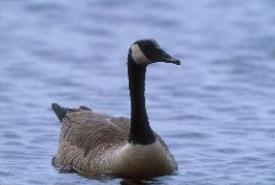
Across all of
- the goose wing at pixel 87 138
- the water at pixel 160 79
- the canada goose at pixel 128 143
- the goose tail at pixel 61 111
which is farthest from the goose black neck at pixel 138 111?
the goose tail at pixel 61 111

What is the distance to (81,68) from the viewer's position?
23.1 meters

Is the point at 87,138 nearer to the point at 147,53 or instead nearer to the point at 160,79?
the point at 147,53

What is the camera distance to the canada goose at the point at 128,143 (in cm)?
1511

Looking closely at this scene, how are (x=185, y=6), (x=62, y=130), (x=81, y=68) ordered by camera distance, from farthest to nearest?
(x=185, y=6), (x=81, y=68), (x=62, y=130)

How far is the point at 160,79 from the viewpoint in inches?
872

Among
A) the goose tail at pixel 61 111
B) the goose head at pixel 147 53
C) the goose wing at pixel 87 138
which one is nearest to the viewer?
the goose head at pixel 147 53

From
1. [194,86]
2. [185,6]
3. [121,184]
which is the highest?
[185,6]

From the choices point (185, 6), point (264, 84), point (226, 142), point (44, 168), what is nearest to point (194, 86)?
point (264, 84)

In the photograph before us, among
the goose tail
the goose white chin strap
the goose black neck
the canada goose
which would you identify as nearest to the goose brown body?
the canada goose

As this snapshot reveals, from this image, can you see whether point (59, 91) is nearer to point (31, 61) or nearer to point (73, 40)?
point (31, 61)

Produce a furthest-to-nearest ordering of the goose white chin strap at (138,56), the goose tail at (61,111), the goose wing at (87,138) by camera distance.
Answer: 1. the goose tail at (61,111)
2. the goose wing at (87,138)
3. the goose white chin strap at (138,56)

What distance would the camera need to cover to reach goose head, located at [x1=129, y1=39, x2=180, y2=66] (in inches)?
585

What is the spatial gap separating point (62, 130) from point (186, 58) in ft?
24.8

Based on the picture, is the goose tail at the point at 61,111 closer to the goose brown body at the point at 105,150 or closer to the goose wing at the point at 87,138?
the goose brown body at the point at 105,150
